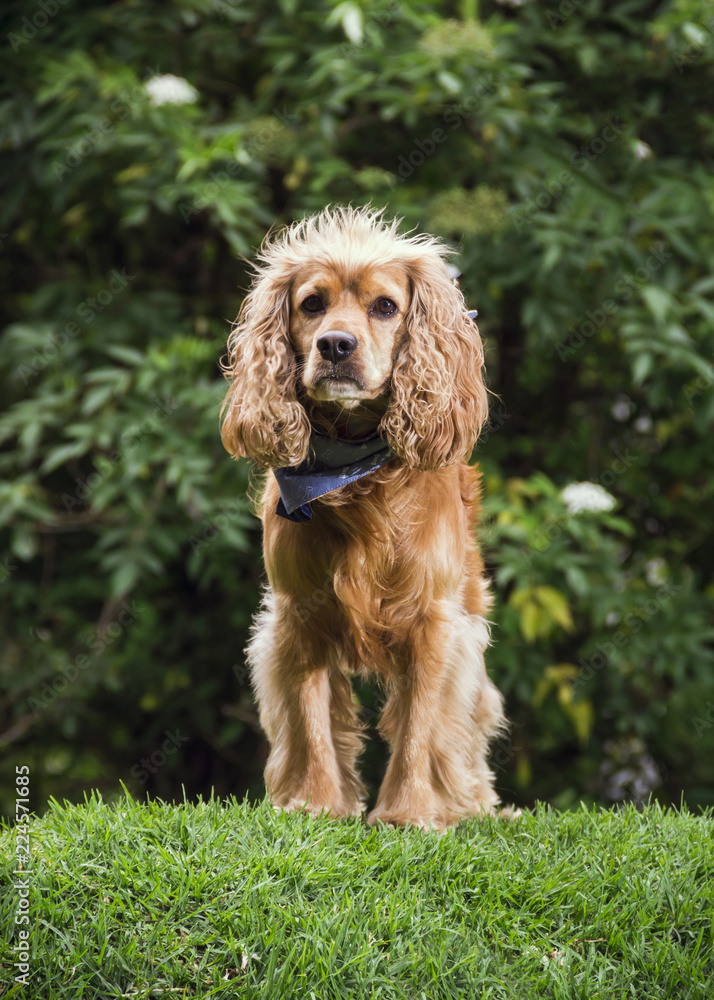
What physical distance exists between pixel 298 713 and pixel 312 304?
1.30 m

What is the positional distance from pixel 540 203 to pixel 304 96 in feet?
4.41

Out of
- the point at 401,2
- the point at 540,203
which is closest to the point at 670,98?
the point at 540,203

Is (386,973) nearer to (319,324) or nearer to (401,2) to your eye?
(319,324)

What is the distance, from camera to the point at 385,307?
3160 mm

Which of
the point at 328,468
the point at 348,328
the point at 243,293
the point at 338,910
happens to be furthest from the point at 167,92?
the point at 338,910

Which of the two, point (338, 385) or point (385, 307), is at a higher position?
point (385, 307)

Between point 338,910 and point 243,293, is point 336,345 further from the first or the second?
point 243,293

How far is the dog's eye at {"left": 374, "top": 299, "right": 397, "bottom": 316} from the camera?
3143 mm

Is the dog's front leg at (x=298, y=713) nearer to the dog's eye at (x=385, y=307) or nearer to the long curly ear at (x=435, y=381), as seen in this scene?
the long curly ear at (x=435, y=381)

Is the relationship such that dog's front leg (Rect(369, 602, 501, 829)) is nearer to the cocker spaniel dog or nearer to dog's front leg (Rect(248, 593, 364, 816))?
the cocker spaniel dog

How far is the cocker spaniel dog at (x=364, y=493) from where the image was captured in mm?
3109

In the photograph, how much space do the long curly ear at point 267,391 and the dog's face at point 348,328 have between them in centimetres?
5

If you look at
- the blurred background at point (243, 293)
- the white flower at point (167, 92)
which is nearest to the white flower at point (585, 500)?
the blurred background at point (243, 293)

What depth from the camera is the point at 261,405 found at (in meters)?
3.18
